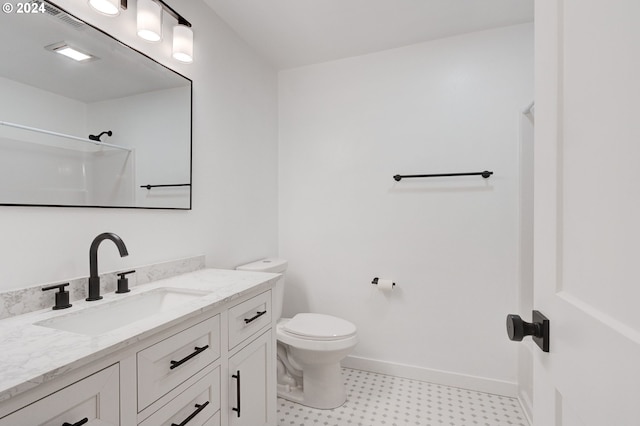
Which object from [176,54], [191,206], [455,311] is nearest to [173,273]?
[191,206]

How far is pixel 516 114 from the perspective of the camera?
6.51ft

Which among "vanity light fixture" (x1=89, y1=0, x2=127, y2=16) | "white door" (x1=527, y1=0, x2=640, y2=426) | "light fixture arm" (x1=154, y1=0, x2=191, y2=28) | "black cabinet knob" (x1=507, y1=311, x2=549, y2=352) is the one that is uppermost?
"light fixture arm" (x1=154, y1=0, x2=191, y2=28)

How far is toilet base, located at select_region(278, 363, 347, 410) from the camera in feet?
6.16

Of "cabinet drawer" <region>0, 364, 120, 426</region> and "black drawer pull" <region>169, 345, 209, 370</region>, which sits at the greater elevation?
"cabinet drawer" <region>0, 364, 120, 426</region>

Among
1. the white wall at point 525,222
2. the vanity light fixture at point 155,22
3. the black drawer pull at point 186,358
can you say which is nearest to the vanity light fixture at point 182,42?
the vanity light fixture at point 155,22

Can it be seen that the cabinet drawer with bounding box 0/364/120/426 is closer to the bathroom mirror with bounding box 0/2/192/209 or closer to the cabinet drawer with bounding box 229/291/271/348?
the cabinet drawer with bounding box 229/291/271/348

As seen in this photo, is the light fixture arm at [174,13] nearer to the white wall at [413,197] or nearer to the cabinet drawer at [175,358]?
the white wall at [413,197]

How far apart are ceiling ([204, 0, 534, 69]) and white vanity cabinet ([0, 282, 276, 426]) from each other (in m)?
1.64

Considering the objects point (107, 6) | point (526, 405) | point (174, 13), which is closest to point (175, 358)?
point (107, 6)

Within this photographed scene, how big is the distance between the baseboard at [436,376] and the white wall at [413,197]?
15 millimetres

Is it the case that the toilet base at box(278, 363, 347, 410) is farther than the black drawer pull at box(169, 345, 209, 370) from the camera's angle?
Yes

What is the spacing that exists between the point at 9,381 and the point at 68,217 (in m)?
0.73

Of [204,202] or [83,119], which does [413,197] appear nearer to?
[204,202]

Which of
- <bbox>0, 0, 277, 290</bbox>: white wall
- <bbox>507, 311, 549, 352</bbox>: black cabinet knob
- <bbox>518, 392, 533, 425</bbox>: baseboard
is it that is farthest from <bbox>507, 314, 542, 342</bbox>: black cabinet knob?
<bbox>518, 392, 533, 425</bbox>: baseboard
